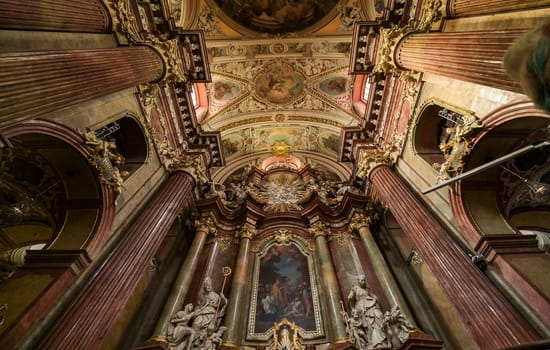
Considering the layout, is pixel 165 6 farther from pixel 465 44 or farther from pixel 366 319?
pixel 366 319

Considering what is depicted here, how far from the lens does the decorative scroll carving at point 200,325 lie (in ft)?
21.2

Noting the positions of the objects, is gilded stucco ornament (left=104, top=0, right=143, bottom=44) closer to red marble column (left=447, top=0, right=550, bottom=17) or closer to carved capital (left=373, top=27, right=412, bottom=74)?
carved capital (left=373, top=27, right=412, bottom=74)

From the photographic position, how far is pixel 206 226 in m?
11.0

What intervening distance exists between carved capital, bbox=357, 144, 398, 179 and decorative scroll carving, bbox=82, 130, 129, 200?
26.7ft

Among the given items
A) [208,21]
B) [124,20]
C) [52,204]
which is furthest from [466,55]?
[208,21]

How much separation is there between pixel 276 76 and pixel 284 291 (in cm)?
1262

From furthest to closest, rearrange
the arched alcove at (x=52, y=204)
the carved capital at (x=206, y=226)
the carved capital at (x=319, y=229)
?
the carved capital at (x=319, y=229) → the carved capital at (x=206, y=226) → the arched alcove at (x=52, y=204)

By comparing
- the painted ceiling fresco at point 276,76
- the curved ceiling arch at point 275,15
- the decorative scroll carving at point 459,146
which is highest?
the curved ceiling arch at point 275,15

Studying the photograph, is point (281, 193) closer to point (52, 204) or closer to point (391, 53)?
point (391, 53)

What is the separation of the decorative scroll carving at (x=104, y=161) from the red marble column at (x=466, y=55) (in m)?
7.76

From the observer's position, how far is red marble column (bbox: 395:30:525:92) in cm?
477

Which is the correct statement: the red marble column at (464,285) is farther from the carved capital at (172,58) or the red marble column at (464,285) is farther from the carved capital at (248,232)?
the carved capital at (172,58)

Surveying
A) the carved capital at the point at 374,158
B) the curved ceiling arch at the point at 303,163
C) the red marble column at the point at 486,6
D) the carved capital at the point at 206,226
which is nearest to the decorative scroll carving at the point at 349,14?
the curved ceiling arch at the point at 303,163

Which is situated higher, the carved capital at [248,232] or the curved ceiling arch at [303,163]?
the curved ceiling arch at [303,163]
